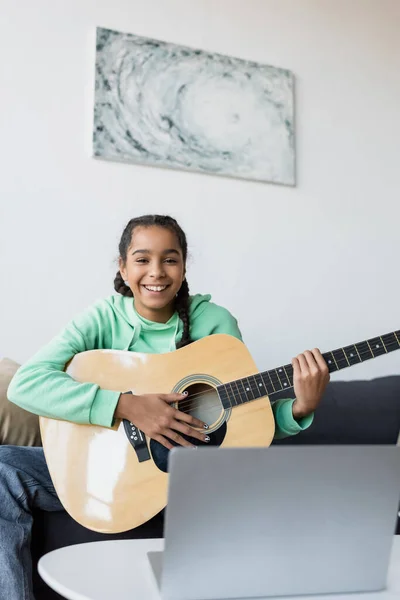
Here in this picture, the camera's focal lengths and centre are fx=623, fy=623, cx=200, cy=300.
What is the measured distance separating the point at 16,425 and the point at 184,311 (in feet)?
1.69

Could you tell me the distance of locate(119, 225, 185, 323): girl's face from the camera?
58.0 inches

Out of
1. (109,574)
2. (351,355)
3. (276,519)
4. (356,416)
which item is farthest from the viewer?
(356,416)

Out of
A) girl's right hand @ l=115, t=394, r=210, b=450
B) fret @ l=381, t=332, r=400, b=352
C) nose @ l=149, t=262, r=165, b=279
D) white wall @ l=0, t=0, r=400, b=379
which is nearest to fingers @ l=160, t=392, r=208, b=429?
girl's right hand @ l=115, t=394, r=210, b=450

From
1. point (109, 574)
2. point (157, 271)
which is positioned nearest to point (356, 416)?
point (157, 271)

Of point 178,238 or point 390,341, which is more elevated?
point 178,238

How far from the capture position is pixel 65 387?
1269 millimetres

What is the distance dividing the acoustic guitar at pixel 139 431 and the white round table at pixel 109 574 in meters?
0.22

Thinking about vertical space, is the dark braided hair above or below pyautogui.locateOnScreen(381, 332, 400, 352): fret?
above

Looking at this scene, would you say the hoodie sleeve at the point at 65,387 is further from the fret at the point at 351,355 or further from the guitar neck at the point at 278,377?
the fret at the point at 351,355

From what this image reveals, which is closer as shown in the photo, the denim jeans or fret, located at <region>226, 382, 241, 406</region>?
the denim jeans

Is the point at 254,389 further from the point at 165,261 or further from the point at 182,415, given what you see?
the point at 165,261

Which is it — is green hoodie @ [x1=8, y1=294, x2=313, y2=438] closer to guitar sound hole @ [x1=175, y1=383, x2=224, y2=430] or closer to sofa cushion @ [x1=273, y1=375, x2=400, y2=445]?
guitar sound hole @ [x1=175, y1=383, x2=224, y2=430]

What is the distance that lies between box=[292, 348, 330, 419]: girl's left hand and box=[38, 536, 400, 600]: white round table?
0.40 metres

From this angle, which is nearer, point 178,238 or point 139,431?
point 139,431
